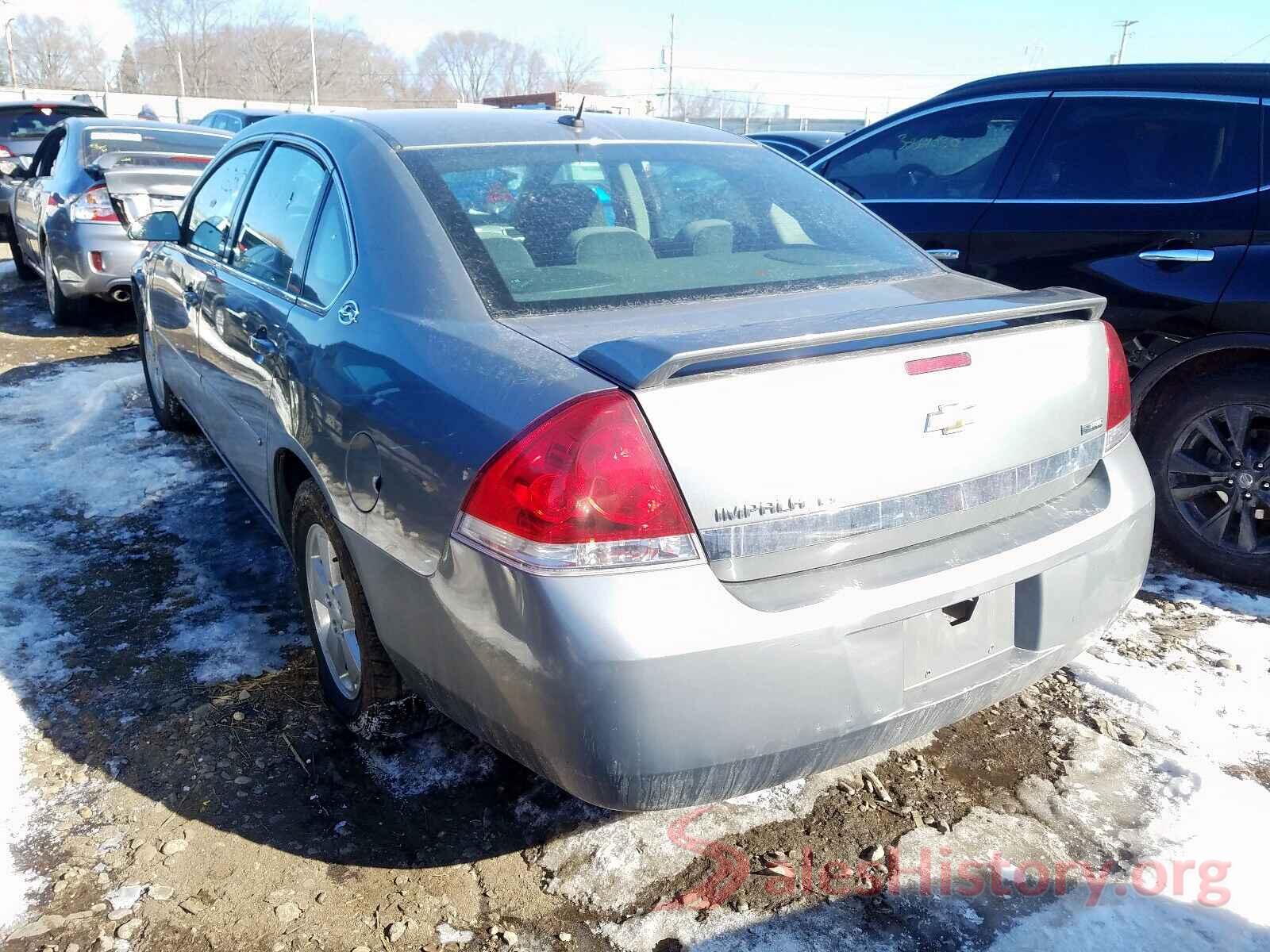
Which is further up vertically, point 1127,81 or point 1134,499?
point 1127,81

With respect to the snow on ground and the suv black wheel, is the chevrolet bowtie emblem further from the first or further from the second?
the snow on ground

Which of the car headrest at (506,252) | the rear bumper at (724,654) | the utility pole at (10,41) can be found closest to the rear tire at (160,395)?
the car headrest at (506,252)

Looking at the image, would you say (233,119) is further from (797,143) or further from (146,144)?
(797,143)

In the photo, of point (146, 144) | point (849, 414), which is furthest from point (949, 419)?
point (146, 144)

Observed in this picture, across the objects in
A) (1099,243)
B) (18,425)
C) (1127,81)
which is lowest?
(18,425)

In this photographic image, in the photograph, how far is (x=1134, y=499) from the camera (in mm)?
2457

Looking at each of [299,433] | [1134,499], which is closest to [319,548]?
[299,433]

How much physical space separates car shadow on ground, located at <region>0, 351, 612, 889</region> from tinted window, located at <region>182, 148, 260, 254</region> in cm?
116

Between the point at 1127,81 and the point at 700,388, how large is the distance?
318cm

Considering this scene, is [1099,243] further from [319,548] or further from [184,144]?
[184,144]

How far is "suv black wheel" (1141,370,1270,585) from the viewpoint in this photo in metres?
3.57

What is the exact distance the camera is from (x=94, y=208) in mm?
7418

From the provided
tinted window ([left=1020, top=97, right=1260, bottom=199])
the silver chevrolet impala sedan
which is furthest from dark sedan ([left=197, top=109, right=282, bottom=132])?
the silver chevrolet impala sedan

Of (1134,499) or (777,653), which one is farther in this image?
(1134,499)
